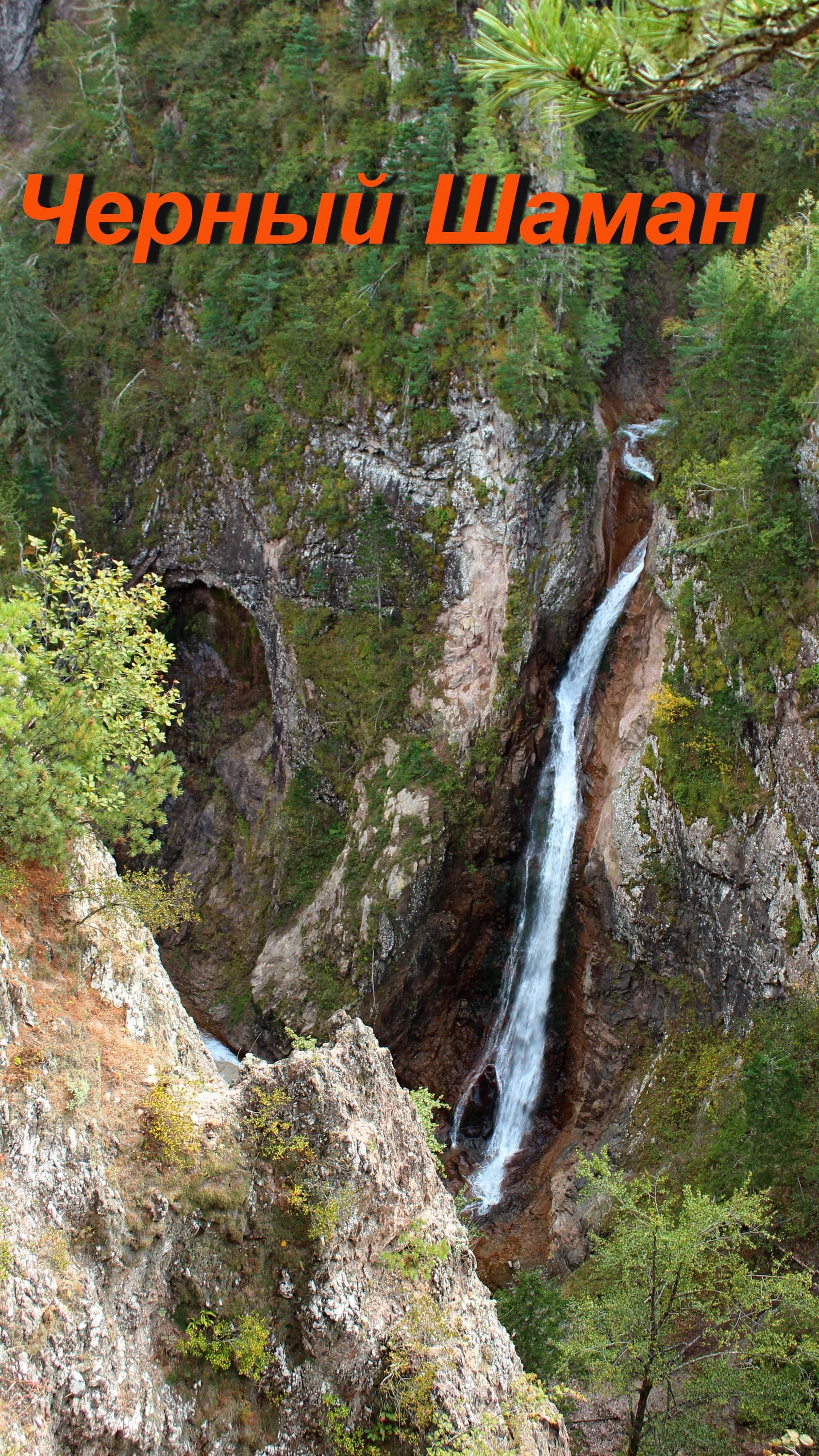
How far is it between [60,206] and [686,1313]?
4828 centimetres

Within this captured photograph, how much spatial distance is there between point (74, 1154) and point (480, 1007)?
1942 cm

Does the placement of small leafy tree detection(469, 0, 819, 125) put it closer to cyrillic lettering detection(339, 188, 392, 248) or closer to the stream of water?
cyrillic lettering detection(339, 188, 392, 248)

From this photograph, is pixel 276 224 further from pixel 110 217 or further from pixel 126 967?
pixel 126 967

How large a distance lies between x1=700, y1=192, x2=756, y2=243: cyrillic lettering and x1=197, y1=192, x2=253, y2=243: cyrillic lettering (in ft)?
55.8

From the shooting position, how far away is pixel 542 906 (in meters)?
26.4

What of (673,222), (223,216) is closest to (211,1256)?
(223,216)

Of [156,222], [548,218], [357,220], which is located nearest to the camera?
[548,218]

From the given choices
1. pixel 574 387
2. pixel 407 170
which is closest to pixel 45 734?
pixel 574 387

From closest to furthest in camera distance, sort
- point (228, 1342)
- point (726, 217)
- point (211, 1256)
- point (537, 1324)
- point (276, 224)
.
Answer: point (228, 1342)
point (211, 1256)
point (537, 1324)
point (276, 224)
point (726, 217)

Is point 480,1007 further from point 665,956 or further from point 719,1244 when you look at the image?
point 719,1244

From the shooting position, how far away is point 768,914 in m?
19.4

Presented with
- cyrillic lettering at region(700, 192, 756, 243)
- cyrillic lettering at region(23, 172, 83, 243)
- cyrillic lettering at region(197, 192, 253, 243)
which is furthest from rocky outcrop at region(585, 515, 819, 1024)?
cyrillic lettering at region(23, 172, 83, 243)

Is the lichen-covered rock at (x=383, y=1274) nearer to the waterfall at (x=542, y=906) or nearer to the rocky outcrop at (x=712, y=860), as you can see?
the rocky outcrop at (x=712, y=860)

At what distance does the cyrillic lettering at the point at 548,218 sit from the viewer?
87.7 ft
